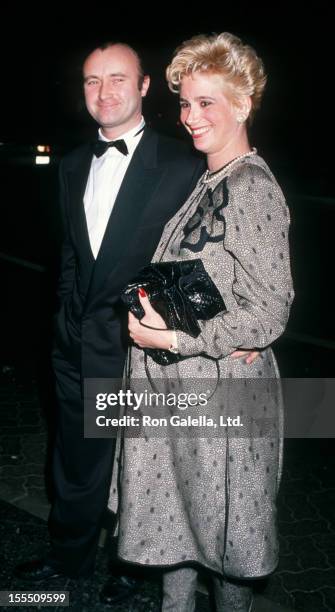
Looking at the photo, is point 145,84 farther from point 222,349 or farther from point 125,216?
point 222,349

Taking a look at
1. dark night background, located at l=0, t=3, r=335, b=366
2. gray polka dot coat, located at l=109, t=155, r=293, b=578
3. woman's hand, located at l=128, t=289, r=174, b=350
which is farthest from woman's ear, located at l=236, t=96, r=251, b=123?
dark night background, located at l=0, t=3, r=335, b=366

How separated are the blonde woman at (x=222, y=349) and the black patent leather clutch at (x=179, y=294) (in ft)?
0.14

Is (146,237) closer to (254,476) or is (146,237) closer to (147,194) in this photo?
(147,194)

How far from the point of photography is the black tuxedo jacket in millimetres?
2447

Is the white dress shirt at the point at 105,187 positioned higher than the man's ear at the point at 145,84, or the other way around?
the man's ear at the point at 145,84

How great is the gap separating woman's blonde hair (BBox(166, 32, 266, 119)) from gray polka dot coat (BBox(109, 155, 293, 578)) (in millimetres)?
241

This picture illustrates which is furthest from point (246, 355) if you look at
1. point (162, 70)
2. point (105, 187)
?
point (162, 70)

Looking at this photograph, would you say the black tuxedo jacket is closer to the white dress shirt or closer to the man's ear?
the white dress shirt

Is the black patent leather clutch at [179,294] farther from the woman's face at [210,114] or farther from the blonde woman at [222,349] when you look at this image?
the woman's face at [210,114]

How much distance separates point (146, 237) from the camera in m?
2.43

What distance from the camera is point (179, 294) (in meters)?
1.89

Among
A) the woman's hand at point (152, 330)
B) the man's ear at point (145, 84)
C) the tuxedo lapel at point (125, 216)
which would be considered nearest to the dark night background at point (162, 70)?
the man's ear at point (145, 84)

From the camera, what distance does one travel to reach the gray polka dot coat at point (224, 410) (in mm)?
1872

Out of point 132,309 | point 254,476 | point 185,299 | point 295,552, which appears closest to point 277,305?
point 185,299
